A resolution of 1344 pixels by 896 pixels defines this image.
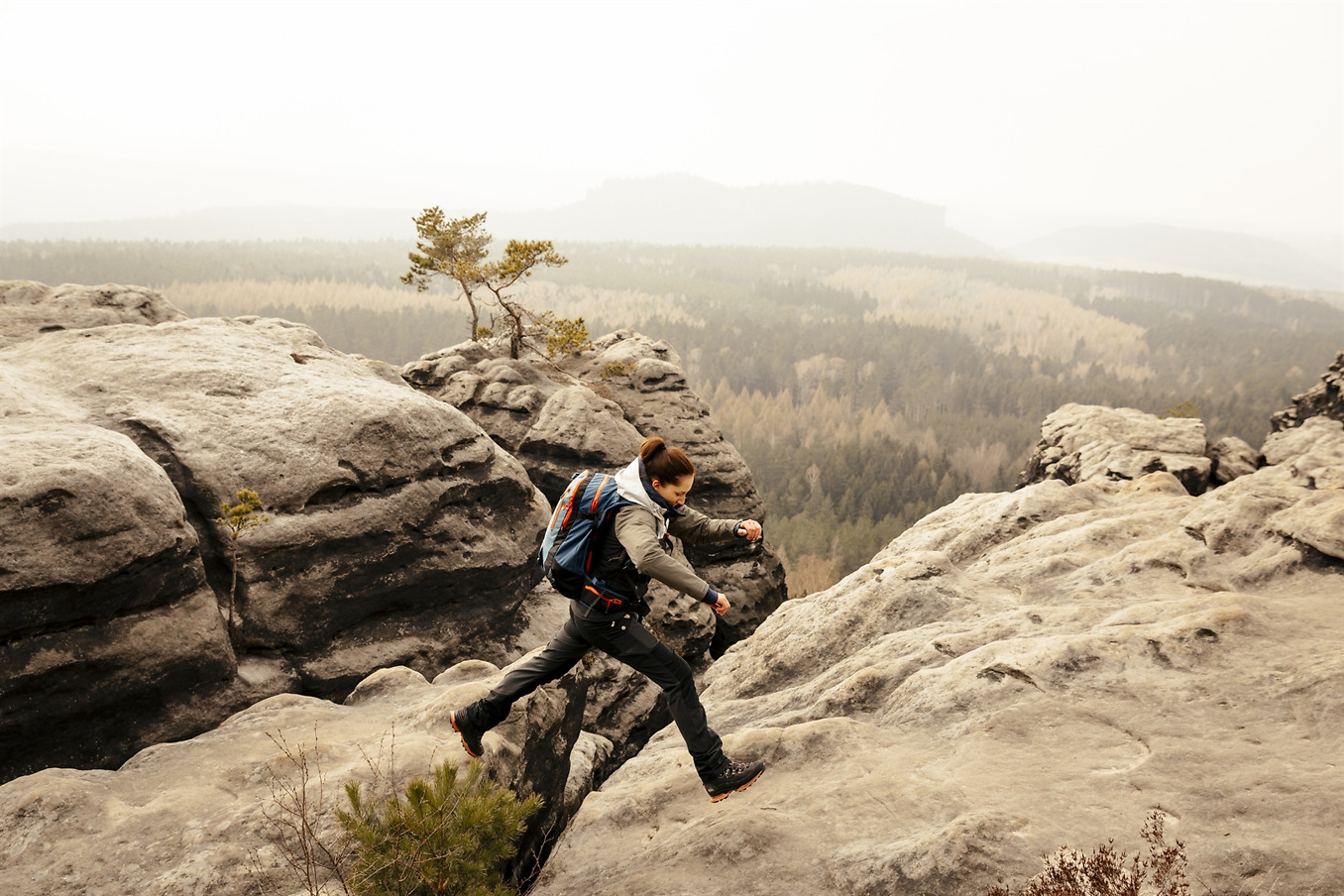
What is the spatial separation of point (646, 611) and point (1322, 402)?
3983 centimetres

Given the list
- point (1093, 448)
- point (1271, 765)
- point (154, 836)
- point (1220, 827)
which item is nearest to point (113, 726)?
point (154, 836)

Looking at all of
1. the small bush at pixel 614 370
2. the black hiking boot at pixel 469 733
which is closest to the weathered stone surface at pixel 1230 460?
the small bush at pixel 614 370

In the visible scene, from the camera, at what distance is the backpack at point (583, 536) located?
22.9 ft

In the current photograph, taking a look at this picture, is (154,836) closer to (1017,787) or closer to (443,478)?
(1017,787)

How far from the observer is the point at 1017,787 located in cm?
708

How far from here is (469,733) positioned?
7762 millimetres

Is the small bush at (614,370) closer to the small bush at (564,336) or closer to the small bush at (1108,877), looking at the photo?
the small bush at (564,336)

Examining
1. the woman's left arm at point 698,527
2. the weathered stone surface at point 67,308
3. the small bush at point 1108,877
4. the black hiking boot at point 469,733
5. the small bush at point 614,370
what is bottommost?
the black hiking boot at point 469,733

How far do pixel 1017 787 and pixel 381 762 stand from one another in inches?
252

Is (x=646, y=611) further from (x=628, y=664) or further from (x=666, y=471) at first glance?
(x=666, y=471)

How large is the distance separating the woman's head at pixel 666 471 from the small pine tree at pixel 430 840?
10.0ft

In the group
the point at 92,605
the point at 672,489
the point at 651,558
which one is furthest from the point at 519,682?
the point at 92,605

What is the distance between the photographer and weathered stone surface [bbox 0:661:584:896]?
6.49 m

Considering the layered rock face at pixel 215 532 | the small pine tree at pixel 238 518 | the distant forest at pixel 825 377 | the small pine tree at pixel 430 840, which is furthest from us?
the distant forest at pixel 825 377
